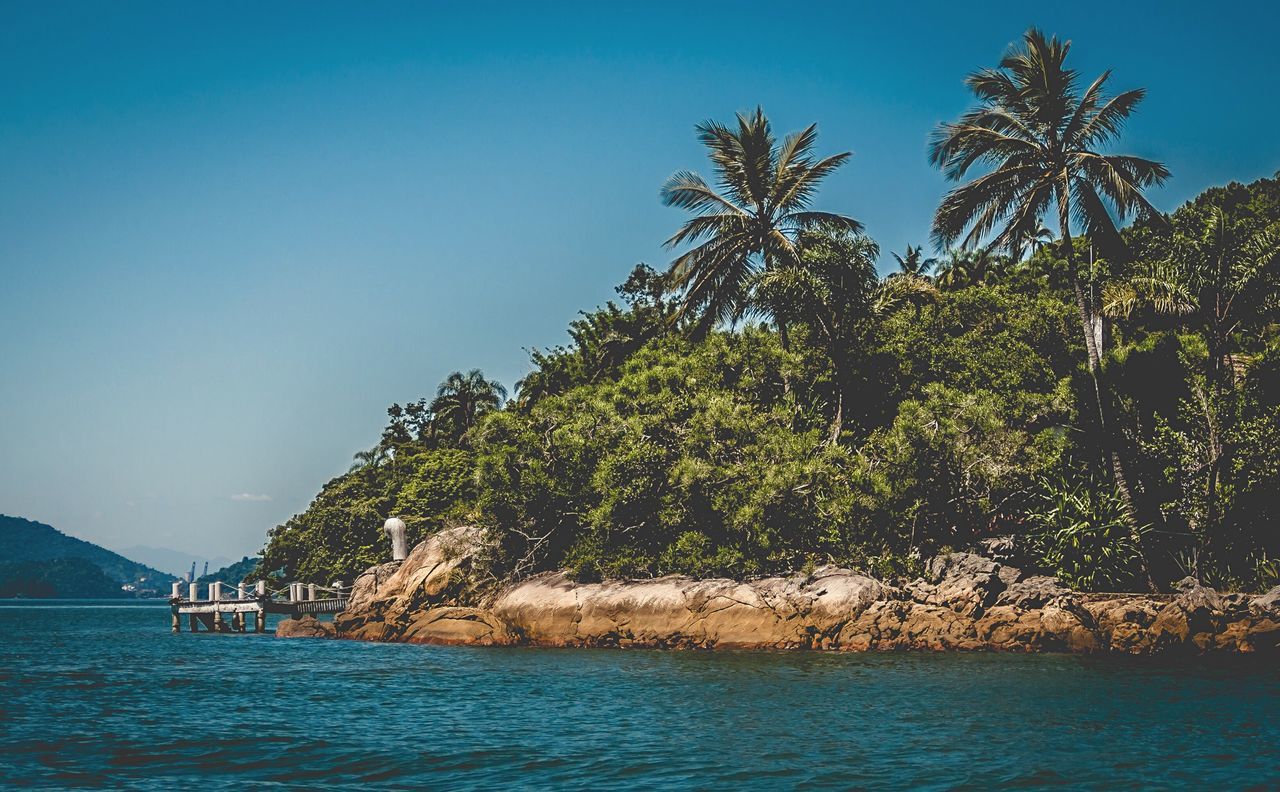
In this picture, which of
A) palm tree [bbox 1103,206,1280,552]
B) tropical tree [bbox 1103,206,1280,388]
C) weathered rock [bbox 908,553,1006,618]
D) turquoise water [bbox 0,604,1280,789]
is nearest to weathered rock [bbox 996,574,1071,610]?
weathered rock [bbox 908,553,1006,618]

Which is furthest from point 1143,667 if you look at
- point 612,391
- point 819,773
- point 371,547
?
point 371,547

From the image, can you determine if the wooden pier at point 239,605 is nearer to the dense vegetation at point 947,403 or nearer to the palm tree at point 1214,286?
the dense vegetation at point 947,403

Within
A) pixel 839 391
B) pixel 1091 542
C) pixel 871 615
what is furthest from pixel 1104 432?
pixel 839 391

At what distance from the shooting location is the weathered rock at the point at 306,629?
39.2m

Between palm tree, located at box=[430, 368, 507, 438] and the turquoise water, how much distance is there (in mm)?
46399

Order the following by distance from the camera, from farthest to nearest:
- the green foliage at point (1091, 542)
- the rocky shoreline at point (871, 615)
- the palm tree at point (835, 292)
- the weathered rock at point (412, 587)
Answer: the weathered rock at point (412, 587) < the palm tree at point (835, 292) < the green foliage at point (1091, 542) < the rocky shoreline at point (871, 615)

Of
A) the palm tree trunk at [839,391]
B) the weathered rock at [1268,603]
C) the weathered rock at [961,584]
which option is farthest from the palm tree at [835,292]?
the weathered rock at [1268,603]

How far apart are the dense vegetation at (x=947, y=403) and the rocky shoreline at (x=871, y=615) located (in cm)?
134

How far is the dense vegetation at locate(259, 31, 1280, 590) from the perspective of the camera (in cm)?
2578

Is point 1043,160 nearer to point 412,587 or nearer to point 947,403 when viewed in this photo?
point 947,403

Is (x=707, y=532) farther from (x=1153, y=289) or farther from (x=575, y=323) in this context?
(x=575, y=323)

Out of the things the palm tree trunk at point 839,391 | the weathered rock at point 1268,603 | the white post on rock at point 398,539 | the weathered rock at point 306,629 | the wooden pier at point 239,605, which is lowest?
the weathered rock at point 306,629

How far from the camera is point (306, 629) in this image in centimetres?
4025

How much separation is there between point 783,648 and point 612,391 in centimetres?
1339
